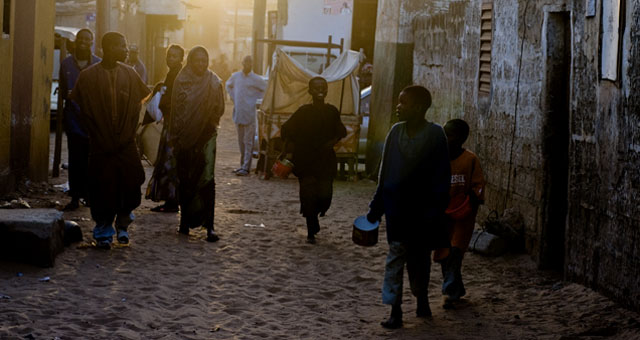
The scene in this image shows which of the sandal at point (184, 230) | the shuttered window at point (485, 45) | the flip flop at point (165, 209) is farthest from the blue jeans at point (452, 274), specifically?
the flip flop at point (165, 209)

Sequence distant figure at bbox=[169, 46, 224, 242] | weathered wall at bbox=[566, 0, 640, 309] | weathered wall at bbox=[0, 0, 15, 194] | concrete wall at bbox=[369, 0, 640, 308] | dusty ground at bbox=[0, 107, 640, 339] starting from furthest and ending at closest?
weathered wall at bbox=[0, 0, 15, 194] < distant figure at bbox=[169, 46, 224, 242] < concrete wall at bbox=[369, 0, 640, 308] < weathered wall at bbox=[566, 0, 640, 309] < dusty ground at bbox=[0, 107, 640, 339]

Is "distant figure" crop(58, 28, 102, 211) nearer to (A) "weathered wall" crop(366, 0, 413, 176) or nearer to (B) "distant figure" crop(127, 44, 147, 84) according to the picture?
(B) "distant figure" crop(127, 44, 147, 84)

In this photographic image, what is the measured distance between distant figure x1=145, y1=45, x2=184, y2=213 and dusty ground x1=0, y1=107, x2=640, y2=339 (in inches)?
12.7

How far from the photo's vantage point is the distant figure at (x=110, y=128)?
7.77m

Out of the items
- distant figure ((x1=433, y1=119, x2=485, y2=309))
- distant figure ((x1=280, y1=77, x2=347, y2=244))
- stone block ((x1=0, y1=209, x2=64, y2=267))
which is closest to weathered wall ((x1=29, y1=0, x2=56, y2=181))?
distant figure ((x1=280, y1=77, x2=347, y2=244))

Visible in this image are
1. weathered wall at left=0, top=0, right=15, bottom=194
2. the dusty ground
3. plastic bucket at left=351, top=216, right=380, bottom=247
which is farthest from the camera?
weathered wall at left=0, top=0, right=15, bottom=194

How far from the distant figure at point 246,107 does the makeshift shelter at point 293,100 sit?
0.78 ft

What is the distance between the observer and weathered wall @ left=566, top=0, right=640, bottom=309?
606 cm

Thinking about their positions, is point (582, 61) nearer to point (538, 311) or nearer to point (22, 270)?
point (538, 311)

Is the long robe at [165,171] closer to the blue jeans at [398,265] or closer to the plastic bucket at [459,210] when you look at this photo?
the plastic bucket at [459,210]

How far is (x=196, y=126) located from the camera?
8.59m

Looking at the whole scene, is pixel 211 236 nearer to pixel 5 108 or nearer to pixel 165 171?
pixel 165 171

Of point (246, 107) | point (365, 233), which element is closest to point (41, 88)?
point (246, 107)

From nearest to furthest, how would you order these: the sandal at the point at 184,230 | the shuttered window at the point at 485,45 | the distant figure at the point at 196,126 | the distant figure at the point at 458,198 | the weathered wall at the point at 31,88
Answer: the distant figure at the point at 458,198 → the distant figure at the point at 196,126 → the sandal at the point at 184,230 → the shuttered window at the point at 485,45 → the weathered wall at the point at 31,88
